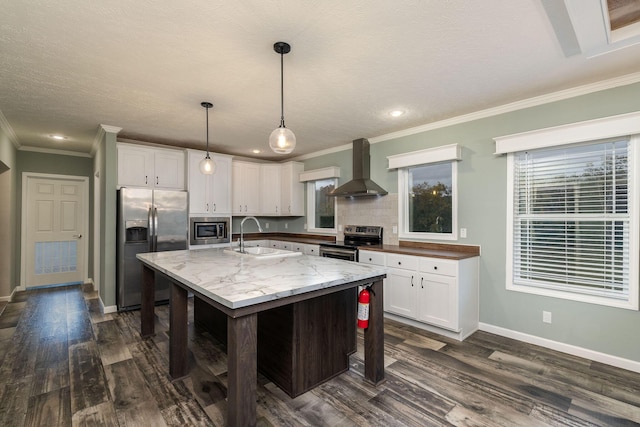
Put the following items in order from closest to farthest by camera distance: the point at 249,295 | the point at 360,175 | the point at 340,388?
the point at 249,295 → the point at 340,388 → the point at 360,175

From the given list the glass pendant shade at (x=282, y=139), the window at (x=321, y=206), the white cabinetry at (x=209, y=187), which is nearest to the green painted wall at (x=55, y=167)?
the white cabinetry at (x=209, y=187)

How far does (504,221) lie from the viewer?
3305 mm

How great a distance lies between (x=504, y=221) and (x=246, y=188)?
166 inches

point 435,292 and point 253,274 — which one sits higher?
point 253,274

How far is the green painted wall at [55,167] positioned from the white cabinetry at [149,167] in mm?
2009

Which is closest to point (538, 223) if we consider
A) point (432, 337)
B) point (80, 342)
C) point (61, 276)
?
point (432, 337)

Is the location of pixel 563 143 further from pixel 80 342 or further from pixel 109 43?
pixel 80 342

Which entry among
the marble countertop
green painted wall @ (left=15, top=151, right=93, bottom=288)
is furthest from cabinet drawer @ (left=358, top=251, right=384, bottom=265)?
green painted wall @ (left=15, top=151, right=93, bottom=288)

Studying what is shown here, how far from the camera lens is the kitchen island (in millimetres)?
1585

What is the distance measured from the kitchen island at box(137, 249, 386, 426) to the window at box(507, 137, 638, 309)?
6.27 feet

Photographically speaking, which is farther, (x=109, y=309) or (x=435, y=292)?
(x=109, y=309)

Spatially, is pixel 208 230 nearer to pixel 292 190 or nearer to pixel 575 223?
pixel 292 190

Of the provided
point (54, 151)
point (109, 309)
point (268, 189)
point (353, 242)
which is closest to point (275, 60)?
point (353, 242)

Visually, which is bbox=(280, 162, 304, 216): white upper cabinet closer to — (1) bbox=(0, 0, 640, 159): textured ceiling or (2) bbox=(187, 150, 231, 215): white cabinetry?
(2) bbox=(187, 150, 231, 215): white cabinetry
